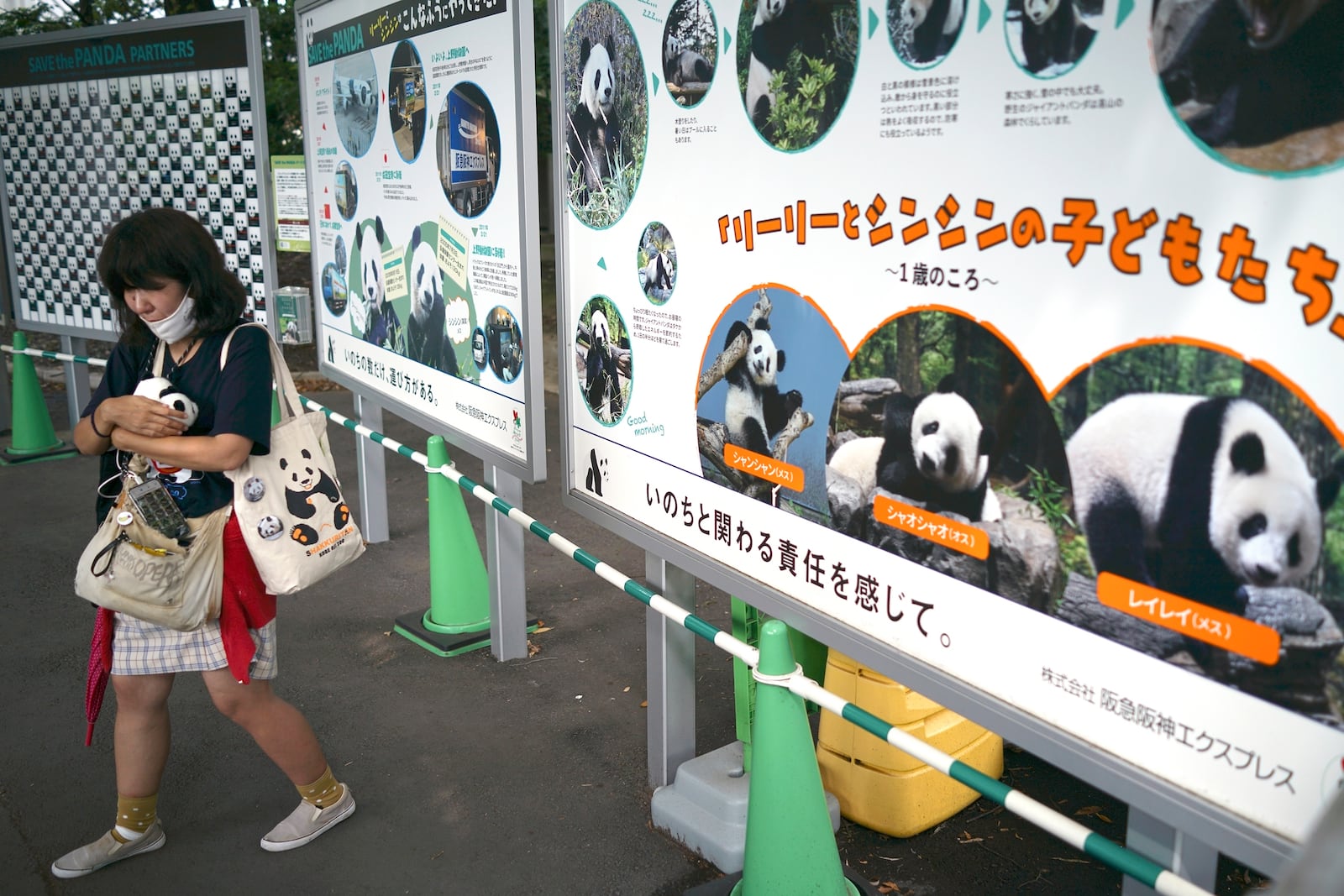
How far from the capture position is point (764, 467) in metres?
2.56

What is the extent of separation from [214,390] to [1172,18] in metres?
2.36

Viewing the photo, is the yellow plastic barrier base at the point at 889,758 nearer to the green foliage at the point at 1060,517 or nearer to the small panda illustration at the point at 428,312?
the green foliage at the point at 1060,517

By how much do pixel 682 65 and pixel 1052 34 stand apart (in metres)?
1.12

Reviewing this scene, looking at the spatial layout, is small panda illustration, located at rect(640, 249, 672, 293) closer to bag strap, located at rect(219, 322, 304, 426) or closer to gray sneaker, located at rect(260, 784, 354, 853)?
bag strap, located at rect(219, 322, 304, 426)

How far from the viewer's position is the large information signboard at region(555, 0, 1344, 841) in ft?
5.00

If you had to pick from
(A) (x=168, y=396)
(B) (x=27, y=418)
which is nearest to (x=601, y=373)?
(A) (x=168, y=396)

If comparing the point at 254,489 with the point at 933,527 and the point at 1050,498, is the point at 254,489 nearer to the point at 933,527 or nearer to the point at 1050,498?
the point at 933,527

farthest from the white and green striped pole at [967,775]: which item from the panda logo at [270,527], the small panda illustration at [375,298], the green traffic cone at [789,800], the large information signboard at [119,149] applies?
the large information signboard at [119,149]

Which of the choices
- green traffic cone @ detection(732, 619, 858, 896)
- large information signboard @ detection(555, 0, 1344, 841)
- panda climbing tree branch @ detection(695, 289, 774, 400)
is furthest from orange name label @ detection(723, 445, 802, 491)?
green traffic cone @ detection(732, 619, 858, 896)

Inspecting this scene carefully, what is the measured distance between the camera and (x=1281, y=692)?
5.15 ft

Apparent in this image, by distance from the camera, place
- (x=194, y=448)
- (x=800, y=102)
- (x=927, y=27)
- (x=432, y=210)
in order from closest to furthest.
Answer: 1. (x=927, y=27)
2. (x=800, y=102)
3. (x=194, y=448)
4. (x=432, y=210)

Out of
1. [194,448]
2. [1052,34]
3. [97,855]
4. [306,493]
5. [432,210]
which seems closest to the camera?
[1052,34]

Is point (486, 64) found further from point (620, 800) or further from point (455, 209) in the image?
point (620, 800)

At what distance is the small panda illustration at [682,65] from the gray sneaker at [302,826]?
7.58 feet
